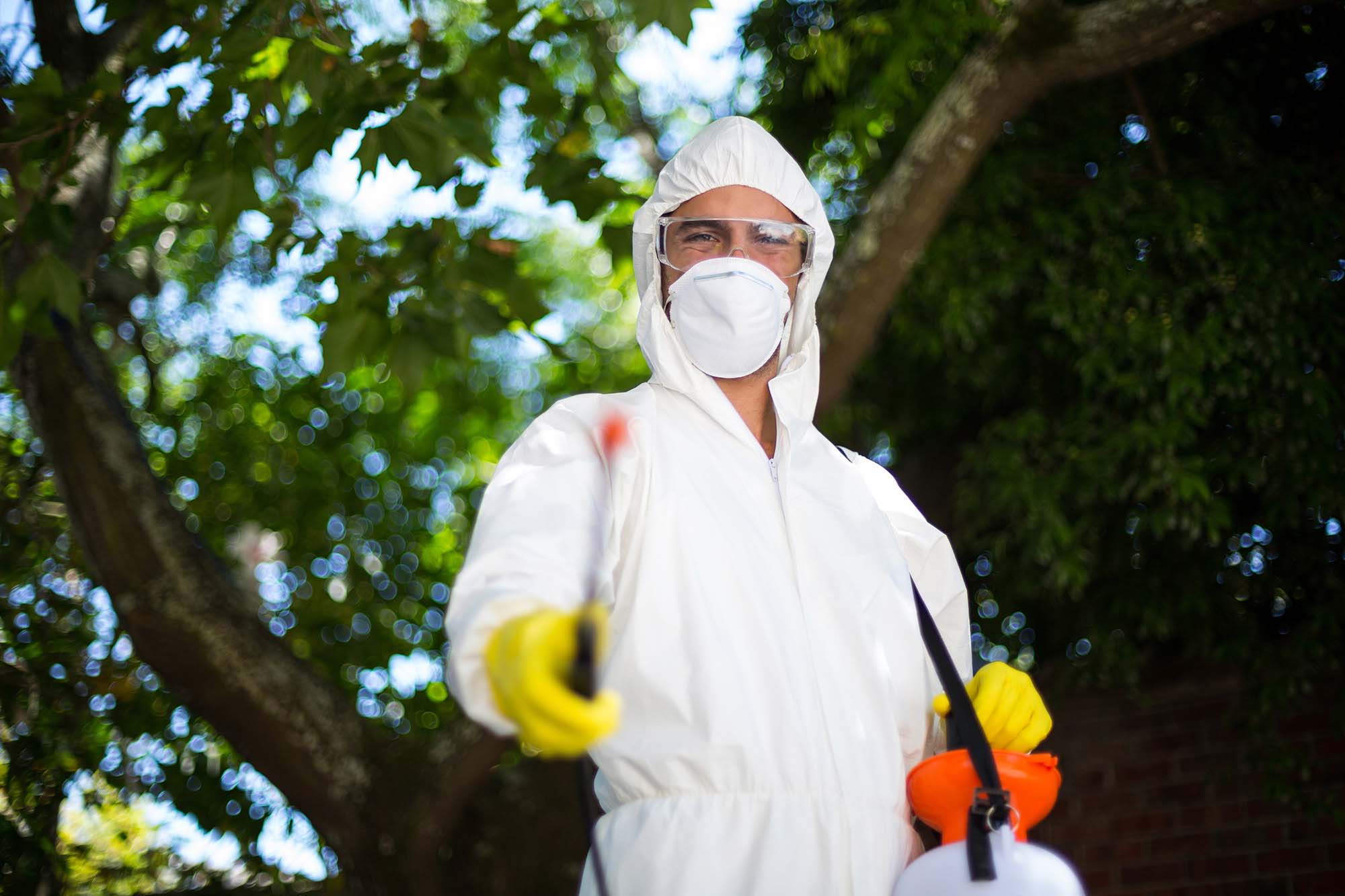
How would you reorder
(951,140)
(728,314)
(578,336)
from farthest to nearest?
1. (578,336)
2. (951,140)
3. (728,314)

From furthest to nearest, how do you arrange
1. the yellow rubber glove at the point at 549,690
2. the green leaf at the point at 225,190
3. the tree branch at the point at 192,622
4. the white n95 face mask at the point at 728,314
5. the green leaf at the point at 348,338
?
1. the tree branch at the point at 192,622
2. the green leaf at the point at 348,338
3. the green leaf at the point at 225,190
4. the white n95 face mask at the point at 728,314
5. the yellow rubber glove at the point at 549,690

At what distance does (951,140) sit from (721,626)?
2488mm

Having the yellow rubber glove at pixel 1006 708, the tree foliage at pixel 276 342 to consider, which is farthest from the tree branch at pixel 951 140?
the yellow rubber glove at pixel 1006 708

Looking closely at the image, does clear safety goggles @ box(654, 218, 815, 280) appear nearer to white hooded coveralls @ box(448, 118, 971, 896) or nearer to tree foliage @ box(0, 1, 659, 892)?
white hooded coveralls @ box(448, 118, 971, 896)

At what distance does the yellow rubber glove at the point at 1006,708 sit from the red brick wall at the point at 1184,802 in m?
2.66

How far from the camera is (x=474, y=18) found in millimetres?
6457

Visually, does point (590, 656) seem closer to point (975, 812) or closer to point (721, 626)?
point (721, 626)

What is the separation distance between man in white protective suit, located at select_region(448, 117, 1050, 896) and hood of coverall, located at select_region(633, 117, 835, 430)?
0.01 metres

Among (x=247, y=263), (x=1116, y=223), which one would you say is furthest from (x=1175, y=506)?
(x=247, y=263)

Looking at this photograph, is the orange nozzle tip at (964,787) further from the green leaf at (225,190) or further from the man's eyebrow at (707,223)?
the green leaf at (225,190)

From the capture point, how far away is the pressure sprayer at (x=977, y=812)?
171 cm

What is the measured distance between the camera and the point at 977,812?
5.70ft

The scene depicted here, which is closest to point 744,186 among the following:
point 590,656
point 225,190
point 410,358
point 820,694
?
point 820,694

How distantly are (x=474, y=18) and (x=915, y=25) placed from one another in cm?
286
